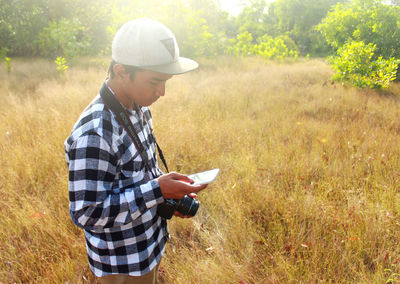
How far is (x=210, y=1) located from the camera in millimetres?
28547

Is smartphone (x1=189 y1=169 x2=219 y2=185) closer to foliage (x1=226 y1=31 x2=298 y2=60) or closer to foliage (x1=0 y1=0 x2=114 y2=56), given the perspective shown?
foliage (x1=226 y1=31 x2=298 y2=60)

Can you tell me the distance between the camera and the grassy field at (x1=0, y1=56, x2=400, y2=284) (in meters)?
1.93

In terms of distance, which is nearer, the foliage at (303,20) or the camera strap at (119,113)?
the camera strap at (119,113)

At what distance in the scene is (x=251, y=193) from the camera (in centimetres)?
264

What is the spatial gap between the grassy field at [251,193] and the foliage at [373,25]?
289 centimetres

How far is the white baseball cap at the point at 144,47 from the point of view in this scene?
1035mm

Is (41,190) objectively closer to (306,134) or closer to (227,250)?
(227,250)

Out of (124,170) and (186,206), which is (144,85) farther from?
(186,206)

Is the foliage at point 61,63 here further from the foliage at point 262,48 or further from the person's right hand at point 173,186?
the foliage at point 262,48

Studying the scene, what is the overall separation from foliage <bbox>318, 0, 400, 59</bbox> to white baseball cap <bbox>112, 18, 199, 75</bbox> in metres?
8.04

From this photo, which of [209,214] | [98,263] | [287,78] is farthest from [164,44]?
[287,78]

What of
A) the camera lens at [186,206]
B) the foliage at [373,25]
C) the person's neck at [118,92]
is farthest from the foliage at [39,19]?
the camera lens at [186,206]

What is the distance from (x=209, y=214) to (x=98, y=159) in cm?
173

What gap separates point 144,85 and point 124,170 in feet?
1.25
